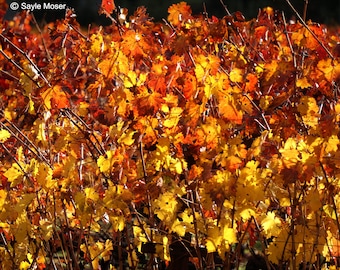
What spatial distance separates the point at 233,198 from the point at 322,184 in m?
0.41

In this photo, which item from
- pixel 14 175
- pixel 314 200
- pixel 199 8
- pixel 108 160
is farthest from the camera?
pixel 199 8

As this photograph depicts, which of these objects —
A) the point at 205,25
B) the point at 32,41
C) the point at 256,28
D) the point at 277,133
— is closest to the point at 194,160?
the point at 277,133

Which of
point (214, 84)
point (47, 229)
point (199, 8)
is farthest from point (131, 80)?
point (199, 8)

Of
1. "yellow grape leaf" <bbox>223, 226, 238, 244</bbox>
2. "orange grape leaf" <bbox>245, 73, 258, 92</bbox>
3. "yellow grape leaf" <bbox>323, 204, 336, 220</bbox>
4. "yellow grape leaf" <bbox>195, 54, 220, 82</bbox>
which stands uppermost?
"yellow grape leaf" <bbox>195, 54, 220, 82</bbox>

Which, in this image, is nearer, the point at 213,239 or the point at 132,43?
the point at 213,239

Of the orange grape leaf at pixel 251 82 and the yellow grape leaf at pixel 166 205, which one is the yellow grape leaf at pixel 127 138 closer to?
the yellow grape leaf at pixel 166 205

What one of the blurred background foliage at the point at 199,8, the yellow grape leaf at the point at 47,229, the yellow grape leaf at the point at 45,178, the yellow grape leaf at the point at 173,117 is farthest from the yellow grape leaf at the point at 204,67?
the blurred background foliage at the point at 199,8

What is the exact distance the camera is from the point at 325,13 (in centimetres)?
1938

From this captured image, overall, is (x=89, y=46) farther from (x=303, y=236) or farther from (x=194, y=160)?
(x=303, y=236)

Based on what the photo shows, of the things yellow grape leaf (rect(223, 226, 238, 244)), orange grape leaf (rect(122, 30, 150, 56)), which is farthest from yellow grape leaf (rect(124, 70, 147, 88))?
yellow grape leaf (rect(223, 226, 238, 244))

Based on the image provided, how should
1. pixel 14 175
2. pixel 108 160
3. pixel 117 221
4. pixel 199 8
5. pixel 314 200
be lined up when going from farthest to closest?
pixel 199 8 → pixel 14 175 → pixel 117 221 → pixel 108 160 → pixel 314 200

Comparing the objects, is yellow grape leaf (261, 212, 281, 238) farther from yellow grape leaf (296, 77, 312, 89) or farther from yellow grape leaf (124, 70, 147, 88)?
yellow grape leaf (124, 70, 147, 88)

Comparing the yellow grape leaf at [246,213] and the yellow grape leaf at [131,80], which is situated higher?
the yellow grape leaf at [131,80]

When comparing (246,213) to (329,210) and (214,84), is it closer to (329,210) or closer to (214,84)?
(329,210)
